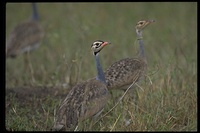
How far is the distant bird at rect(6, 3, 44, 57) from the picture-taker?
9945mm

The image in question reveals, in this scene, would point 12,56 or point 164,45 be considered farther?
point 164,45

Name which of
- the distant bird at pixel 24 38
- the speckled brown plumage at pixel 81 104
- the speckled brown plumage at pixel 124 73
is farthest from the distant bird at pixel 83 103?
the distant bird at pixel 24 38

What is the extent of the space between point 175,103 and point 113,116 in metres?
0.80

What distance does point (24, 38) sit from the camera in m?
10.3

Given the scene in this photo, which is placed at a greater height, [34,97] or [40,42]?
[40,42]

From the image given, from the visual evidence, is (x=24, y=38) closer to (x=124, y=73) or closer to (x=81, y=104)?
(x=124, y=73)

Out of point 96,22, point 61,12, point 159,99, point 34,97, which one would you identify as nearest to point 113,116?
point 159,99

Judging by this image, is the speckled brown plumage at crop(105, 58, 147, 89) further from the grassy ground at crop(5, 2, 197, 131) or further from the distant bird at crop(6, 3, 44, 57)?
the distant bird at crop(6, 3, 44, 57)

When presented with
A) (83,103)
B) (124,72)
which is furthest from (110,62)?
(83,103)

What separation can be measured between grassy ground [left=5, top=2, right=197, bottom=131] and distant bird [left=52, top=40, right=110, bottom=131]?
0.32 m

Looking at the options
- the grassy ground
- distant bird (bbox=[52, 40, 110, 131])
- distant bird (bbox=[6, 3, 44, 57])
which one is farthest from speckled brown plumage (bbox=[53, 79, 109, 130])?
distant bird (bbox=[6, 3, 44, 57])

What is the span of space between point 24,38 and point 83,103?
4.63 m

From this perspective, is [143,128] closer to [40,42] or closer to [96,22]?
[40,42]

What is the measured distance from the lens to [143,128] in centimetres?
591
